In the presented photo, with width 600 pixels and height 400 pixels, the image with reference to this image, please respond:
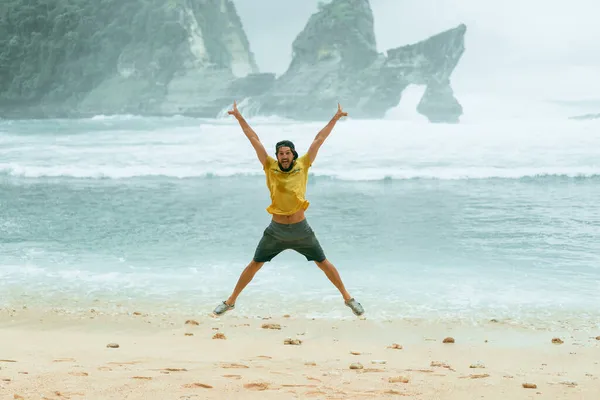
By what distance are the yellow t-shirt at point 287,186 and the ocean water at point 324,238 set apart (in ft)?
6.40

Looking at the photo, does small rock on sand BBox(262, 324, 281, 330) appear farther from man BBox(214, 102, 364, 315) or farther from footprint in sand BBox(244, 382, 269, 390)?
footprint in sand BBox(244, 382, 269, 390)

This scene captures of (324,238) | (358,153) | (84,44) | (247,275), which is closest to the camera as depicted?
(247,275)

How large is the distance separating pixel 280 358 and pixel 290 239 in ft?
2.76

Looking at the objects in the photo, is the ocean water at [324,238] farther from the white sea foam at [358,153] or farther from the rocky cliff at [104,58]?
the rocky cliff at [104,58]

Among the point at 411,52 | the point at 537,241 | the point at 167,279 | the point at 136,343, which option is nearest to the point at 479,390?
the point at 136,343

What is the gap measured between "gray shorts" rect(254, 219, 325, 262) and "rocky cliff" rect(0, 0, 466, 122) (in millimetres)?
76967

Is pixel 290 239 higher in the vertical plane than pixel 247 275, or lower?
higher

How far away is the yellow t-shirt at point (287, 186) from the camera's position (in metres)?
5.36

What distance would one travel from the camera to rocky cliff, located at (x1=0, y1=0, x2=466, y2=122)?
3204 inches

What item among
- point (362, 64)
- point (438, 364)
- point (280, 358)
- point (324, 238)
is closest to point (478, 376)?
point (438, 364)

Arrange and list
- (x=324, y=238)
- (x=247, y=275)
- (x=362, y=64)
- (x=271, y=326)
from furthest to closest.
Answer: (x=362, y=64)
(x=324, y=238)
(x=271, y=326)
(x=247, y=275)

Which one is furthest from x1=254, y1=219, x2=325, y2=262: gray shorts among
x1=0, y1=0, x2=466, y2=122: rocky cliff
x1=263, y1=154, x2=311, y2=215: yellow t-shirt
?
x1=0, y1=0, x2=466, y2=122: rocky cliff

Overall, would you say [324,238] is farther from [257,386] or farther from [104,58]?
[104,58]

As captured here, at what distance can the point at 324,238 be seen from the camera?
445 inches
